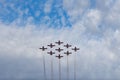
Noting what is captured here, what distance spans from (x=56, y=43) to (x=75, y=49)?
733 centimetres

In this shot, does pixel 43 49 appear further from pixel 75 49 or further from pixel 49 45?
pixel 75 49

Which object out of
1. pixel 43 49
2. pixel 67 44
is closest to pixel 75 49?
pixel 67 44

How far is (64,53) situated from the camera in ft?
363

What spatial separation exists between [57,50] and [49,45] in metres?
3.64

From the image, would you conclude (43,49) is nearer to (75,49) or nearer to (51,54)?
(51,54)

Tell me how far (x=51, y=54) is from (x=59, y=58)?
3.46m

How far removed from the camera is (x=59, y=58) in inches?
4365

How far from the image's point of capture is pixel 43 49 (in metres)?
111

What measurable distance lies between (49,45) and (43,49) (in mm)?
2738

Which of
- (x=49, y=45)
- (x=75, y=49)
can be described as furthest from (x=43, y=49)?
(x=75, y=49)

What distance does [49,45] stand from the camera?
112 m

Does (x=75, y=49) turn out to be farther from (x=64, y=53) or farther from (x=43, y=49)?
(x=43, y=49)

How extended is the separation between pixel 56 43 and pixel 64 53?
15.0 ft

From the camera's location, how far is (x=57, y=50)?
362 feet
